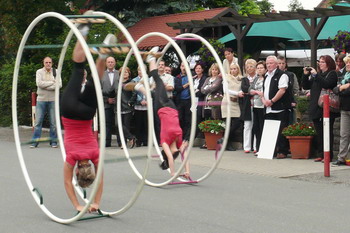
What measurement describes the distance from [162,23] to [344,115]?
56.1 feet

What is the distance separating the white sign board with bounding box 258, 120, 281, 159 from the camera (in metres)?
13.9

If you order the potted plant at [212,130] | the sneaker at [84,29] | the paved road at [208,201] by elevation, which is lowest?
the paved road at [208,201]

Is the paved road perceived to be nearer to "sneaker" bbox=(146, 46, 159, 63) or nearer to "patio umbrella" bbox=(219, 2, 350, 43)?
"sneaker" bbox=(146, 46, 159, 63)

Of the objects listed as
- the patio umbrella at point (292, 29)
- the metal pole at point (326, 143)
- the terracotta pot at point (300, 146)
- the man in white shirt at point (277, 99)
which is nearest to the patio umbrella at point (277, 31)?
the patio umbrella at point (292, 29)

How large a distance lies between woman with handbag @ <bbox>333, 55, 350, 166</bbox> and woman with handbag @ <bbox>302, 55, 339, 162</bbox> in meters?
0.29

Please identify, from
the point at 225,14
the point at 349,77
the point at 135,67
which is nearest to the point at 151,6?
the point at 225,14

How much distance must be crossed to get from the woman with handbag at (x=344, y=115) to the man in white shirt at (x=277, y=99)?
154 cm

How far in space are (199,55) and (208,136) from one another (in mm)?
3137

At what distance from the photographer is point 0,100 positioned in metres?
23.7

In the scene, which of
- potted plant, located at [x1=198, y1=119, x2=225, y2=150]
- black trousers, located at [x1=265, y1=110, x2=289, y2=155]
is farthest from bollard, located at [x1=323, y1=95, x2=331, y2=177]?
potted plant, located at [x1=198, y1=119, x2=225, y2=150]

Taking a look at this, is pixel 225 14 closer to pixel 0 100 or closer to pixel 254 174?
pixel 0 100

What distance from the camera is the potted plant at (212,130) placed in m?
15.4

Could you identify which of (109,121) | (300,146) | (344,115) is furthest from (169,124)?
(109,121)

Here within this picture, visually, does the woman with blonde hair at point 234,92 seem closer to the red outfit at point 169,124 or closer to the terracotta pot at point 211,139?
the terracotta pot at point 211,139
